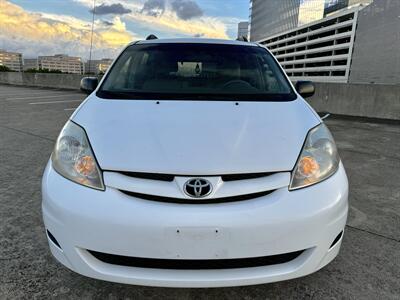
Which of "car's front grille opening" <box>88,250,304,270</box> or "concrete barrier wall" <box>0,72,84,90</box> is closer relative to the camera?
"car's front grille opening" <box>88,250,304,270</box>

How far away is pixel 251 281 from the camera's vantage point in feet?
5.14

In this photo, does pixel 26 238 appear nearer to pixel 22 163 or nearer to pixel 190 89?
pixel 190 89

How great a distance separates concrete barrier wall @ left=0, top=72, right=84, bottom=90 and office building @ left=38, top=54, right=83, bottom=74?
267 inches

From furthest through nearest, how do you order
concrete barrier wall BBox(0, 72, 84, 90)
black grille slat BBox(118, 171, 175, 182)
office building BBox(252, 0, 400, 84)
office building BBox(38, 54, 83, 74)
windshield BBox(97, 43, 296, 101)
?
office building BBox(252, 0, 400, 84), office building BBox(38, 54, 83, 74), concrete barrier wall BBox(0, 72, 84, 90), windshield BBox(97, 43, 296, 101), black grille slat BBox(118, 171, 175, 182)

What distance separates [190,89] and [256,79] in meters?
0.66

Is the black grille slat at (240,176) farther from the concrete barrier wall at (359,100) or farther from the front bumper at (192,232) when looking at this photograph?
the concrete barrier wall at (359,100)

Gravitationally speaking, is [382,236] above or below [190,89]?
below

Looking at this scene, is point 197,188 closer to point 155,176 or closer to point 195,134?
point 155,176

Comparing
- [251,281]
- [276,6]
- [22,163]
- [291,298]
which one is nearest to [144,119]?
[251,281]

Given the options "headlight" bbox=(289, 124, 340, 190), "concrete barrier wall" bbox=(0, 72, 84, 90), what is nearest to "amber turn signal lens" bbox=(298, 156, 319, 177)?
"headlight" bbox=(289, 124, 340, 190)

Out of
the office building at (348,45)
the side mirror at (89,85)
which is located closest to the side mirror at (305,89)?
the side mirror at (89,85)

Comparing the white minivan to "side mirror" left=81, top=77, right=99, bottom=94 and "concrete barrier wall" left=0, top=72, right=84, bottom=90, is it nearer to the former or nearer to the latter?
"side mirror" left=81, top=77, right=99, bottom=94

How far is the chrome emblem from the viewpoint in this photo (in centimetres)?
157

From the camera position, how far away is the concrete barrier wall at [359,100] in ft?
27.2
